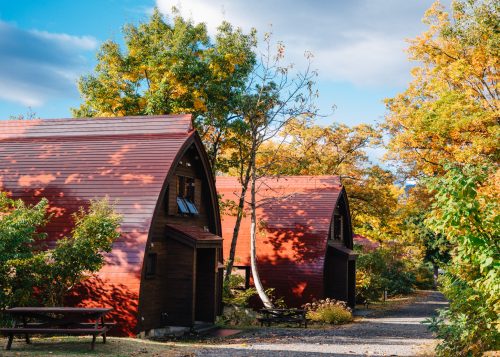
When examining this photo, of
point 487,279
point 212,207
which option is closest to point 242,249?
point 212,207

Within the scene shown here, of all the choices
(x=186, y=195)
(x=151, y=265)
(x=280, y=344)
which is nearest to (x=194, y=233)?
(x=151, y=265)

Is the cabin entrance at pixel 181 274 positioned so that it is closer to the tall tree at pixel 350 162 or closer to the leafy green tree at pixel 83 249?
the leafy green tree at pixel 83 249

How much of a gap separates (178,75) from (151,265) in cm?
1320

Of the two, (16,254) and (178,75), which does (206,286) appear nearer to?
(16,254)

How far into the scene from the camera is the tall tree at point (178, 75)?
30125 mm

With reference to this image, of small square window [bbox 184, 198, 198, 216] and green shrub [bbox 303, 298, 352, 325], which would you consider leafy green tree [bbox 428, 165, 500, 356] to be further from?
green shrub [bbox 303, 298, 352, 325]

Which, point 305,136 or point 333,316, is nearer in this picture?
point 333,316

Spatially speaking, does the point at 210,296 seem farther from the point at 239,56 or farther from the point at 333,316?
the point at 239,56

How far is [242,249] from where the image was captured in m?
31.0

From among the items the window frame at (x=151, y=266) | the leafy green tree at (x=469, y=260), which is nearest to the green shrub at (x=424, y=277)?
the window frame at (x=151, y=266)

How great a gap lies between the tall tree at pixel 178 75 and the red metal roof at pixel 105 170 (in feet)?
25.7

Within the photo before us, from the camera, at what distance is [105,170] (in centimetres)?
2011

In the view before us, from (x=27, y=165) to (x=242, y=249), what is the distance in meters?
13.2

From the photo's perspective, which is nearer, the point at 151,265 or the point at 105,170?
the point at 151,265
